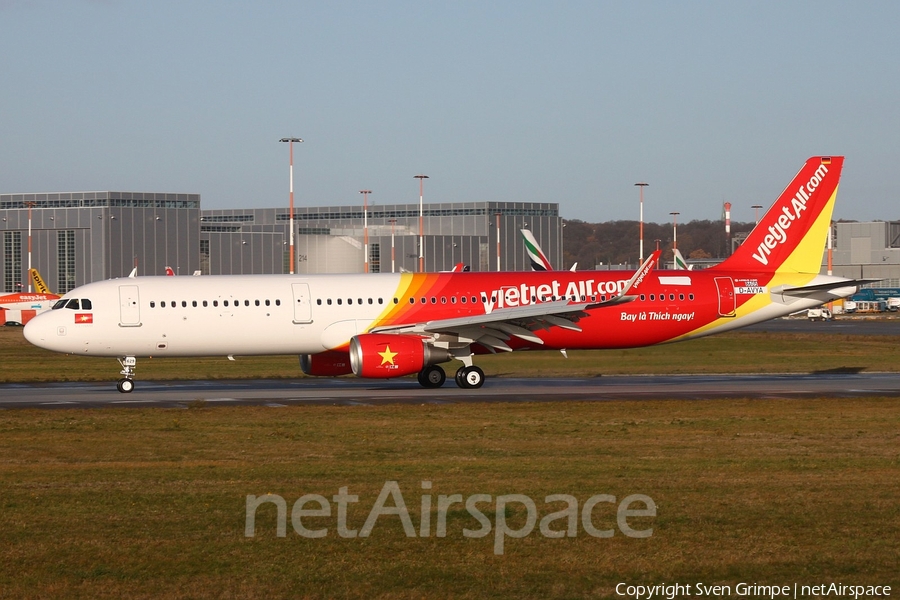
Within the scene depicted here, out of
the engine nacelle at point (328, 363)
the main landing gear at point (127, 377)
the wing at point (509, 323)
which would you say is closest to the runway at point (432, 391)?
the main landing gear at point (127, 377)

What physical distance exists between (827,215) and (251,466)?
24797mm

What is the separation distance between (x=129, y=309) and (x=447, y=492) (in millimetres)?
19811

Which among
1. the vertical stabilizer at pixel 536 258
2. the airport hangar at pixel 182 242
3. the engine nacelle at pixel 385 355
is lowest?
the engine nacelle at pixel 385 355

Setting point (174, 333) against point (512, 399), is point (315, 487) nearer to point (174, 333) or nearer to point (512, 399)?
point (512, 399)

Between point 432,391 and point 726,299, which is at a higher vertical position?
point 726,299

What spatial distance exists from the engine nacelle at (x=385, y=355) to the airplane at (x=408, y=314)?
0.03 metres

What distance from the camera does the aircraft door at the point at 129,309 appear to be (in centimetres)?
3166

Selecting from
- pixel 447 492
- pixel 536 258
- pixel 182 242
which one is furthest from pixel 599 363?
pixel 182 242

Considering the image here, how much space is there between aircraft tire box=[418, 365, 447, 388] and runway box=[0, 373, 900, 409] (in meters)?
0.24

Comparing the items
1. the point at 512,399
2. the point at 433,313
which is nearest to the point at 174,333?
the point at 433,313

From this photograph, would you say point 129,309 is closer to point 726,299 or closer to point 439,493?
point 726,299

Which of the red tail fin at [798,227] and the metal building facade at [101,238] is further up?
the metal building facade at [101,238]

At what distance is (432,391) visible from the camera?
3144cm

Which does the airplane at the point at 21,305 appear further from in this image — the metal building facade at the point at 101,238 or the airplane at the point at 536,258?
the airplane at the point at 536,258
